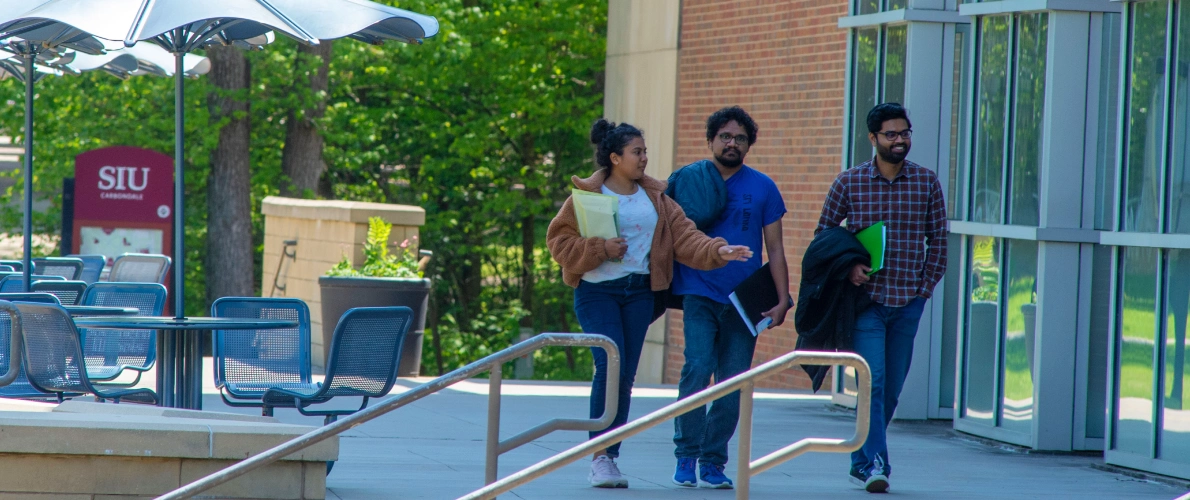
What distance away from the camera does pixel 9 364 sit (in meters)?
7.02

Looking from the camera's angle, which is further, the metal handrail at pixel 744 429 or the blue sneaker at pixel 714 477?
the blue sneaker at pixel 714 477

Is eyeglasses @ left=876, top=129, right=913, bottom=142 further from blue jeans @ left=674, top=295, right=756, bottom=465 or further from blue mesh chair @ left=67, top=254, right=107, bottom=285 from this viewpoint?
blue mesh chair @ left=67, top=254, right=107, bottom=285

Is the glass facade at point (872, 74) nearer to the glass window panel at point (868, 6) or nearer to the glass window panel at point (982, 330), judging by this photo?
the glass window panel at point (868, 6)

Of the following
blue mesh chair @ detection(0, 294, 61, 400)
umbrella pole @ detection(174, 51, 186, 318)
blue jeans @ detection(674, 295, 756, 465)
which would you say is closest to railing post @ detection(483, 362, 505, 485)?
blue jeans @ detection(674, 295, 756, 465)

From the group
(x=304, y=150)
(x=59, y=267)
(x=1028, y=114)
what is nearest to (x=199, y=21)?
(x=1028, y=114)

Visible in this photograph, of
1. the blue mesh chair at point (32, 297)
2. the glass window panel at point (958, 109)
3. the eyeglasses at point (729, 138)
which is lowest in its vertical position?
the blue mesh chair at point (32, 297)

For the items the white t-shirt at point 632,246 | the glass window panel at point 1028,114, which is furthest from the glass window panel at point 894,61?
the white t-shirt at point 632,246

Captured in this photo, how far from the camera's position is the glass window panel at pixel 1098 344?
26.9 feet

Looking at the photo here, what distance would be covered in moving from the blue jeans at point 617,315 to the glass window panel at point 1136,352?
263 centimetres

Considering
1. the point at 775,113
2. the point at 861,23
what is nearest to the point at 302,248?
the point at 775,113

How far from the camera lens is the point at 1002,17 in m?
8.70

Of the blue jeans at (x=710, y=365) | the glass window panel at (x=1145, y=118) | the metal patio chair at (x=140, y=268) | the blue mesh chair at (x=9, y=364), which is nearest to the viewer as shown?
the blue jeans at (x=710, y=365)

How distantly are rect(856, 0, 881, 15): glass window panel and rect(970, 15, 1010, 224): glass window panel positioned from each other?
1262 mm

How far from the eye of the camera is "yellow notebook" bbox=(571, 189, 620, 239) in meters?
6.39
